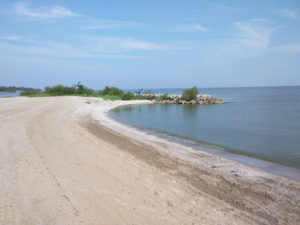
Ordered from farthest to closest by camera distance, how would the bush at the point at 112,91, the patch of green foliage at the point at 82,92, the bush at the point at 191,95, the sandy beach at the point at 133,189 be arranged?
the bush at the point at 112,91 → the patch of green foliage at the point at 82,92 → the bush at the point at 191,95 → the sandy beach at the point at 133,189

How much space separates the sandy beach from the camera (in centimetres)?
434

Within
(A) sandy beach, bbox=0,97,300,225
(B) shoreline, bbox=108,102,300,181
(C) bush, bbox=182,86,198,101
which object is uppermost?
(C) bush, bbox=182,86,198,101

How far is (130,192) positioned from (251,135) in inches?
447

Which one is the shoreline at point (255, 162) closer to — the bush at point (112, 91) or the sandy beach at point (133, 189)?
the sandy beach at point (133, 189)

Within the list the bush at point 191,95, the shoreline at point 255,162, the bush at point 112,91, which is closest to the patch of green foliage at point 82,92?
the bush at point 112,91

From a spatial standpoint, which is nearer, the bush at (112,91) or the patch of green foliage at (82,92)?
the patch of green foliage at (82,92)

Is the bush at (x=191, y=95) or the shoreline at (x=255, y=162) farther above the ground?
the bush at (x=191, y=95)

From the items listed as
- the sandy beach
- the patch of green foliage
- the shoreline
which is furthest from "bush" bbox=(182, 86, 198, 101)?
the sandy beach

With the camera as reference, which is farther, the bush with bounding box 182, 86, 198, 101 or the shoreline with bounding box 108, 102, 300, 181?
the bush with bounding box 182, 86, 198, 101

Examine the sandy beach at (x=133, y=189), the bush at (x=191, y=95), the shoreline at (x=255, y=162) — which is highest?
the bush at (x=191, y=95)

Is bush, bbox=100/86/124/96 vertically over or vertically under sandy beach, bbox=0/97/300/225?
over

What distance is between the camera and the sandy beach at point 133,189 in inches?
171

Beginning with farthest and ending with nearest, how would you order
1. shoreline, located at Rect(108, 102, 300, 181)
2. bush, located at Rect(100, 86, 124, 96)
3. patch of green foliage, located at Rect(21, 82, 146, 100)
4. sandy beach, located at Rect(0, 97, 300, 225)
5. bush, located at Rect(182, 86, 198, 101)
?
bush, located at Rect(100, 86, 124, 96) → patch of green foliage, located at Rect(21, 82, 146, 100) → bush, located at Rect(182, 86, 198, 101) → shoreline, located at Rect(108, 102, 300, 181) → sandy beach, located at Rect(0, 97, 300, 225)

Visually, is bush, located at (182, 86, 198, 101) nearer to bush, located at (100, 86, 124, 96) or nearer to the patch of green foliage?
the patch of green foliage
